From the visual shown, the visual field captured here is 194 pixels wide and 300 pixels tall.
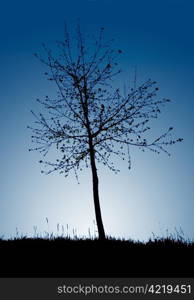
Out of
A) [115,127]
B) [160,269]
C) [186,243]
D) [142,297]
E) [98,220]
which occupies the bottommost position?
[142,297]

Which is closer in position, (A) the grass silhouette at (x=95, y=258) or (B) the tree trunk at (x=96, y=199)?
(A) the grass silhouette at (x=95, y=258)

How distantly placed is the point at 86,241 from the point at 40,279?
528cm

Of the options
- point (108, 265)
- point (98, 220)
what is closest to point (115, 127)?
point (98, 220)

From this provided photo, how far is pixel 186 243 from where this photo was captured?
47.5 feet

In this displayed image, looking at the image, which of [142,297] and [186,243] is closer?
[142,297]

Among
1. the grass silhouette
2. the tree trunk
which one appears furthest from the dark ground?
the tree trunk

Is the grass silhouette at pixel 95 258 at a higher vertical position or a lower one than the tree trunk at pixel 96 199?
lower

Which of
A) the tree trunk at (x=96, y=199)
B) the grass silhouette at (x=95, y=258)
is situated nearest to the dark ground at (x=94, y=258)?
the grass silhouette at (x=95, y=258)

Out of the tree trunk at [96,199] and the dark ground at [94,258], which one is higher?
the tree trunk at [96,199]

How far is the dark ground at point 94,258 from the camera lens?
35.4 ft

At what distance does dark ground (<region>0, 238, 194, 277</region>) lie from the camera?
10797 mm

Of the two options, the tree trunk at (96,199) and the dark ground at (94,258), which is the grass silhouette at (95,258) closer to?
the dark ground at (94,258)

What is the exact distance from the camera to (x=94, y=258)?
12.2 m

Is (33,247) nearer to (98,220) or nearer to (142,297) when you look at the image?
(98,220)
